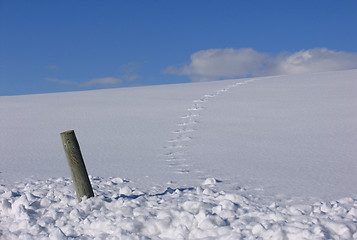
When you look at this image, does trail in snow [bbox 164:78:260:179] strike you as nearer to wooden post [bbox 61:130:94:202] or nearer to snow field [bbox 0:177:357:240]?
snow field [bbox 0:177:357:240]

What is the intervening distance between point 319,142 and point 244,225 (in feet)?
16.2

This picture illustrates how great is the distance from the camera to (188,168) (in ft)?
19.9

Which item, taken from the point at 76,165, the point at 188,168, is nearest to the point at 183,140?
the point at 188,168

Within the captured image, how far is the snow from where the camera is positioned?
3322mm

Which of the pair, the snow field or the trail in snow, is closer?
the snow field

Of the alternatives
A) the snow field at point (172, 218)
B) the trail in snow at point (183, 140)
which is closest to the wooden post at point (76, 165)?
the snow field at point (172, 218)

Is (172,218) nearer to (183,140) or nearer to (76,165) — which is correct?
(76,165)

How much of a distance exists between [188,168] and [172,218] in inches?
105

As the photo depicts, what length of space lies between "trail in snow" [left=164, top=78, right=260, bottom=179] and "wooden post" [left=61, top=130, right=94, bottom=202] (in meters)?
2.00

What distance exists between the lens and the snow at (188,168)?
10.9 ft

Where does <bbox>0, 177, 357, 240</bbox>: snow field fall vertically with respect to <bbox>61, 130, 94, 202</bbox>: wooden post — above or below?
below

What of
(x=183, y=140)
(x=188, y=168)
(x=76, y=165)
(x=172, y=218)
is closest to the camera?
(x=172, y=218)

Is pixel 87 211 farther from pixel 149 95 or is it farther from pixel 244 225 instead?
pixel 149 95

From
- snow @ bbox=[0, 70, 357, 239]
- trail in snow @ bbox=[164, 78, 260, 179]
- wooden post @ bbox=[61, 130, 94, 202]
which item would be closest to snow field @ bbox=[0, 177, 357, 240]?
snow @ bbox=[0, 70, 357, 239]
